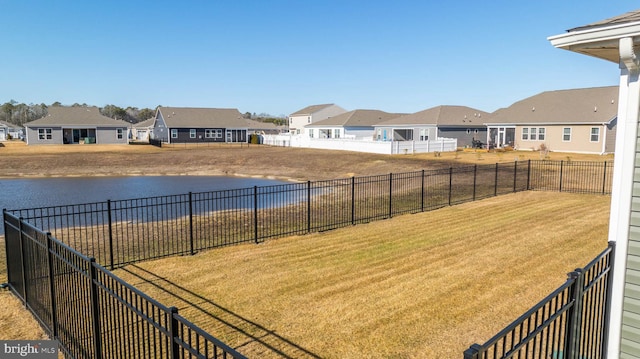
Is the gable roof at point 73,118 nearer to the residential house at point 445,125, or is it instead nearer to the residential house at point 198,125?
the residential house at point 198,125

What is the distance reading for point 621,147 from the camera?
5.40 meters

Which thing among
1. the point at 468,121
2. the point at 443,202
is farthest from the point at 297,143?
the point at 443,202

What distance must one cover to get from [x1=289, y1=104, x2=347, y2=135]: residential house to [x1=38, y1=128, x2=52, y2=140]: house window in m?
41.7

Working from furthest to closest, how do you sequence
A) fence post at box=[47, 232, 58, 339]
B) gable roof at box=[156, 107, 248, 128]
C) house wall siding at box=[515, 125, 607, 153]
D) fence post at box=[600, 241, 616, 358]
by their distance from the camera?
1. gable roof at box=[156, 107, 248, 128]
2. house wall siding at box=[515, 125, 607, 153]
3. fence post at box=[47, 232, 58, 339]
4. fence post at box=[600, 241, 616, 358]

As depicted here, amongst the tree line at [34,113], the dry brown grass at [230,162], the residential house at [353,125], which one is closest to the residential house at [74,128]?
the dry brown grass at [230,162]

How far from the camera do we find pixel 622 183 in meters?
5.44

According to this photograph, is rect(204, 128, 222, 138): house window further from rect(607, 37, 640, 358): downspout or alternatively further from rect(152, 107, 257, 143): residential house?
→ rect(607, 37, 640, 358): downspout

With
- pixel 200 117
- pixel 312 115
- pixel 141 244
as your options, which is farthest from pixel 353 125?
pixel 141 244

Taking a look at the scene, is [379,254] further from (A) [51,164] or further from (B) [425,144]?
(A) [51,164]

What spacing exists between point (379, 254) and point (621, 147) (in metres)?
7.49

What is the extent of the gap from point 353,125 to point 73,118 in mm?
41832

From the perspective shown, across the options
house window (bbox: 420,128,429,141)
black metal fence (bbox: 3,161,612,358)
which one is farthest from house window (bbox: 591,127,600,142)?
house window (bbox: 420,128,429,141)

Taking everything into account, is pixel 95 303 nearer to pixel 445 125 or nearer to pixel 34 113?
pixel 445 125

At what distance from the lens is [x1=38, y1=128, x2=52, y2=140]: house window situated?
6219 cm
